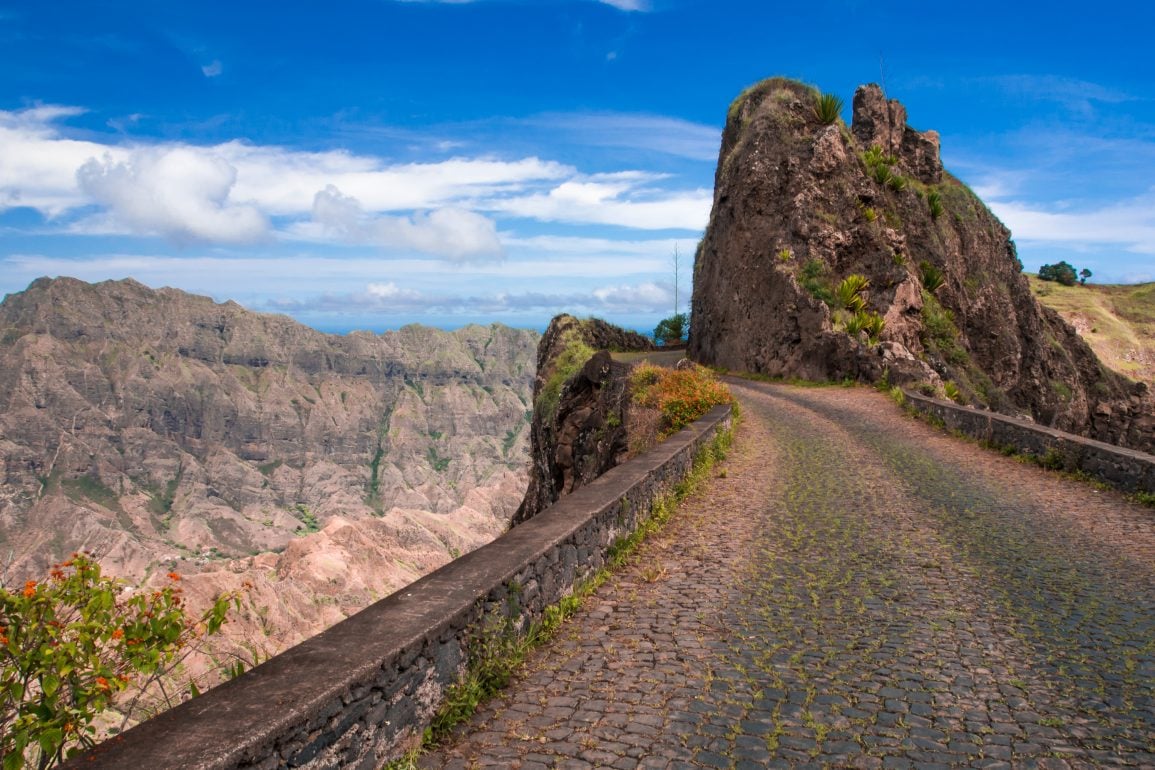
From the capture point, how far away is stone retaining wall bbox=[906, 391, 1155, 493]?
10367mm

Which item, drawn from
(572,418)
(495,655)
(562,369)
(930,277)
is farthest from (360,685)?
(930,277)

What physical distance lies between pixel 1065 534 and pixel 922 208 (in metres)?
31.6

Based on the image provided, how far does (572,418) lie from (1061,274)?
9988 cm

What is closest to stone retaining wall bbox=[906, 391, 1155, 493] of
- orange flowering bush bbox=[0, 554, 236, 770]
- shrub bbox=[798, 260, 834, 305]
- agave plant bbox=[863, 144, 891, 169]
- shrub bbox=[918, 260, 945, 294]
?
orange flowering bush bbox=[0, 554, 236, 770]

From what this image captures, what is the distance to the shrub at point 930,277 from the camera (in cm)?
3419

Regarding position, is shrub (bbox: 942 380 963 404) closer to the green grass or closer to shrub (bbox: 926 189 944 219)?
the green grass

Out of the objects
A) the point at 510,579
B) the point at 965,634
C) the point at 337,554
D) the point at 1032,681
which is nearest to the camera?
the point at 1032,681

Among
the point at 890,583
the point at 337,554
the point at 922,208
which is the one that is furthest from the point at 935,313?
the point at 337,554

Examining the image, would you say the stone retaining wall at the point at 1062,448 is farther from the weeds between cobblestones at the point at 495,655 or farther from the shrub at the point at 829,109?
the shrub at the point at 829,109

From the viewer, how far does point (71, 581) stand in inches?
135

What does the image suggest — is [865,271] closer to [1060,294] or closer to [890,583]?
[890,583]

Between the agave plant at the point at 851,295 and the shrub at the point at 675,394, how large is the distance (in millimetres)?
12262

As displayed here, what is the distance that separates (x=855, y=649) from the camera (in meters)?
5.10

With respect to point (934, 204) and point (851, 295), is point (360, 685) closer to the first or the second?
point (851, 295)
